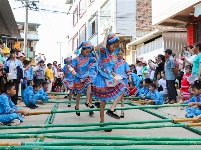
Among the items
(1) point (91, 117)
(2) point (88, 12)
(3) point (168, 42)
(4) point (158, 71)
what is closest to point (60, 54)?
(2) point (88, 12)

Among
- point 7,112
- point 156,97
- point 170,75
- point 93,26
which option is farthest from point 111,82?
point 93,26

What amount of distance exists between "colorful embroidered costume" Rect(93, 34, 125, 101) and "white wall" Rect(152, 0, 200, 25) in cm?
720

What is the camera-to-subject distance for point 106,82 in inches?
224

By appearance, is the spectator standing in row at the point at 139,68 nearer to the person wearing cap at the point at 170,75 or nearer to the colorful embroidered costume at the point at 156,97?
the person wearing cap at the point at 170,75

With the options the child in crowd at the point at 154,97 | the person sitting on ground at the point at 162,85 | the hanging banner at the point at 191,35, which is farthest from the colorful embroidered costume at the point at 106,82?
the hanging banner at the point at 191,35

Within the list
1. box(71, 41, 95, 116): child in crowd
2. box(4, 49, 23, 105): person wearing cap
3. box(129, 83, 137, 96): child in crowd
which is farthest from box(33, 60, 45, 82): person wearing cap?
box(71, 41, 95, 116): child in crowd

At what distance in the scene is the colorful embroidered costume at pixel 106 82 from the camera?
5.67 meters

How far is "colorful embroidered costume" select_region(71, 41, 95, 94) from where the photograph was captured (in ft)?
24.8

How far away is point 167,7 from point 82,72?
8340 millimetres

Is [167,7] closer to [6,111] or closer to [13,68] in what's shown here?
[13,68]

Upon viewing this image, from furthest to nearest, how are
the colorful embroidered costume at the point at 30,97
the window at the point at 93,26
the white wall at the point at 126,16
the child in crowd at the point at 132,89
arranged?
the window at the point at 93,26, the white wall at the point at 126,16, the child in crowd at the point at 132,89, the colorful embroidered costume at the point at 30,97

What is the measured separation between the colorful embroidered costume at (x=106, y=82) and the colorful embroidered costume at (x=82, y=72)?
1737mm

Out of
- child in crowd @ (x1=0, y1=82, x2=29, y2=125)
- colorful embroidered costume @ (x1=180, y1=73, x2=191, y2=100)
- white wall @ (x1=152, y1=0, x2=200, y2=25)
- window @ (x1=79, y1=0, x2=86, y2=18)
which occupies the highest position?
window @ (x1=79, y1=0, x2=86, y2=18)

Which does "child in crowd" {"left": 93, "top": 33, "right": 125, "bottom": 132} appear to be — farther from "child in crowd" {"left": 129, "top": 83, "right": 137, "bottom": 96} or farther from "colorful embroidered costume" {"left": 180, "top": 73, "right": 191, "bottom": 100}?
"child in crowd" {"left": 129, "top": 83, "right": 137, "bottom": 96}
